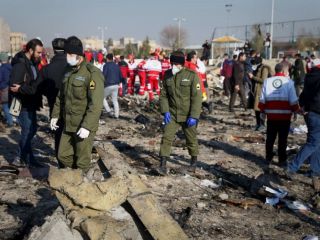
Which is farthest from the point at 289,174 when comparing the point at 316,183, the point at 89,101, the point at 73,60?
the point at 73,60

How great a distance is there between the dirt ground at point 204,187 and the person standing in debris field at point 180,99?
0.83 metres

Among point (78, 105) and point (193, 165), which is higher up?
point (78, 105)

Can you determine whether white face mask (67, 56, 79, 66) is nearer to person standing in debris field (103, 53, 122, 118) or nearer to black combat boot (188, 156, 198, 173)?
black combat boot (188, 156, 198, 173)

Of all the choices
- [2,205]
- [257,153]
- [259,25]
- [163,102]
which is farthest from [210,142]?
[259,25]

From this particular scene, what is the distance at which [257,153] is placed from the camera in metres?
9.11

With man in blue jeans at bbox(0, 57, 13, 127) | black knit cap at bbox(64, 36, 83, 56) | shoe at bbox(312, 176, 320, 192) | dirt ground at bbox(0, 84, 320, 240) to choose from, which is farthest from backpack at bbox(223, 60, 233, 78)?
black knit cap at bbox(64, 36, 83, 56)

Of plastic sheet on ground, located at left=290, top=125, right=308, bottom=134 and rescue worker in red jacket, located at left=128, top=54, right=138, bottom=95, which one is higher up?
rescue worker in red jacket, located at left=128, top=54, right=138, bottom=95

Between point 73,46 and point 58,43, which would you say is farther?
point 58,43

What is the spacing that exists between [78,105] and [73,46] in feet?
2.37

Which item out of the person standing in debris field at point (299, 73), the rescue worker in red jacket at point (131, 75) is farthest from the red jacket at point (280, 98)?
the rescue worker in red jacket at point (131, 75)

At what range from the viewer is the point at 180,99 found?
7051 millimetres

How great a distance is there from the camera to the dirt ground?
17.0 ft

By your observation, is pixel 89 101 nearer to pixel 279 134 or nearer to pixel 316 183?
pixel 316 183

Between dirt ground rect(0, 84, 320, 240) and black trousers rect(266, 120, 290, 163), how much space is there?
10.8 inches
